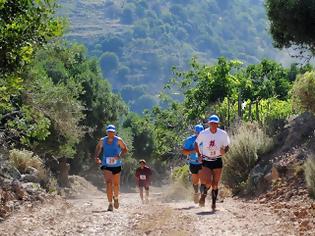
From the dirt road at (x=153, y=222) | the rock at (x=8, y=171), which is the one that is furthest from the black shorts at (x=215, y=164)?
the rock at (x=8, y=171)

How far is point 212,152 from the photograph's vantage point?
11.9 meters

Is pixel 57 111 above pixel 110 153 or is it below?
above

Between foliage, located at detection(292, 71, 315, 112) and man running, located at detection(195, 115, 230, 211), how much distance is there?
4351 millimetres

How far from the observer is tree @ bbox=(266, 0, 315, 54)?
1458 centimetres

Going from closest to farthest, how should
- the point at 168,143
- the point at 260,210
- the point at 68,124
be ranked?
the point at 260,210, the point at 68,124, the point at 168,143

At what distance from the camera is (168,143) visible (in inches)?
1697

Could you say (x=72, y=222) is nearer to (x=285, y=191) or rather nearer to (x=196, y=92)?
(x=285, y=191)

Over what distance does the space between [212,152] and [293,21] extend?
4.89 metres

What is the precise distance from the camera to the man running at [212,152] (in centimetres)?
1188

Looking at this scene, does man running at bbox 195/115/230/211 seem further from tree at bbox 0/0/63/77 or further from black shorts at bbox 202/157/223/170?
tree at bbox 0/0/63/77

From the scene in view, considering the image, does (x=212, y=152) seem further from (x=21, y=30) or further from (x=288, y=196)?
(x=21, y=30)

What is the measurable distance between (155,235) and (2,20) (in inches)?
148

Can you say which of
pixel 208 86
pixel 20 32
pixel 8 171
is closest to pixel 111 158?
pixel 8 171

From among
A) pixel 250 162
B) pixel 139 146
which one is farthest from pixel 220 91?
pixel 139 146
